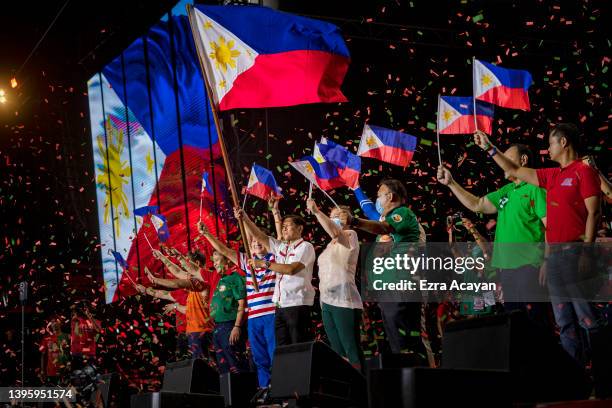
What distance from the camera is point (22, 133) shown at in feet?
42.4

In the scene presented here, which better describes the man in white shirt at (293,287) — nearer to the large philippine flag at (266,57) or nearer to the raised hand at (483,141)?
the large philippine flag at (266,57)

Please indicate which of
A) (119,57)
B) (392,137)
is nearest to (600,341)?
(392,137)

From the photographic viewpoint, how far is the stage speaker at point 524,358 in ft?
8.66

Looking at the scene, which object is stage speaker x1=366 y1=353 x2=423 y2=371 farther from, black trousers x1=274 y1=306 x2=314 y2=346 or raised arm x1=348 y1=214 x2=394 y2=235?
black trousers x1=274 y1=306 x2=314 y2=346

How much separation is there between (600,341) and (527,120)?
7.51 meters

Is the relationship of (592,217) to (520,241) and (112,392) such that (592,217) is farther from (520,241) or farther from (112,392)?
(112,392)

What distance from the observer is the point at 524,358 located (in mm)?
2668

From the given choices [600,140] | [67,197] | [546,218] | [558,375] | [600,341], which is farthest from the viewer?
[67,197]

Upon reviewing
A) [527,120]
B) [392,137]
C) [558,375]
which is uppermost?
[527,120]

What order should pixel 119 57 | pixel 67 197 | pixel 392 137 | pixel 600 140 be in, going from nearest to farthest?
pixel 392 137 → pixel 600 140 → pixel 119 57 → pixel 67 197

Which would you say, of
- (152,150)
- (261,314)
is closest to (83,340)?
(152,150)

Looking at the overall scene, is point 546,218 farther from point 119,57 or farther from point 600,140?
point 119,57

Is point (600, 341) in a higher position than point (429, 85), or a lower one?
lower

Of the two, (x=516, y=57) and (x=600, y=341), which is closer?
(x=600, y=341)
